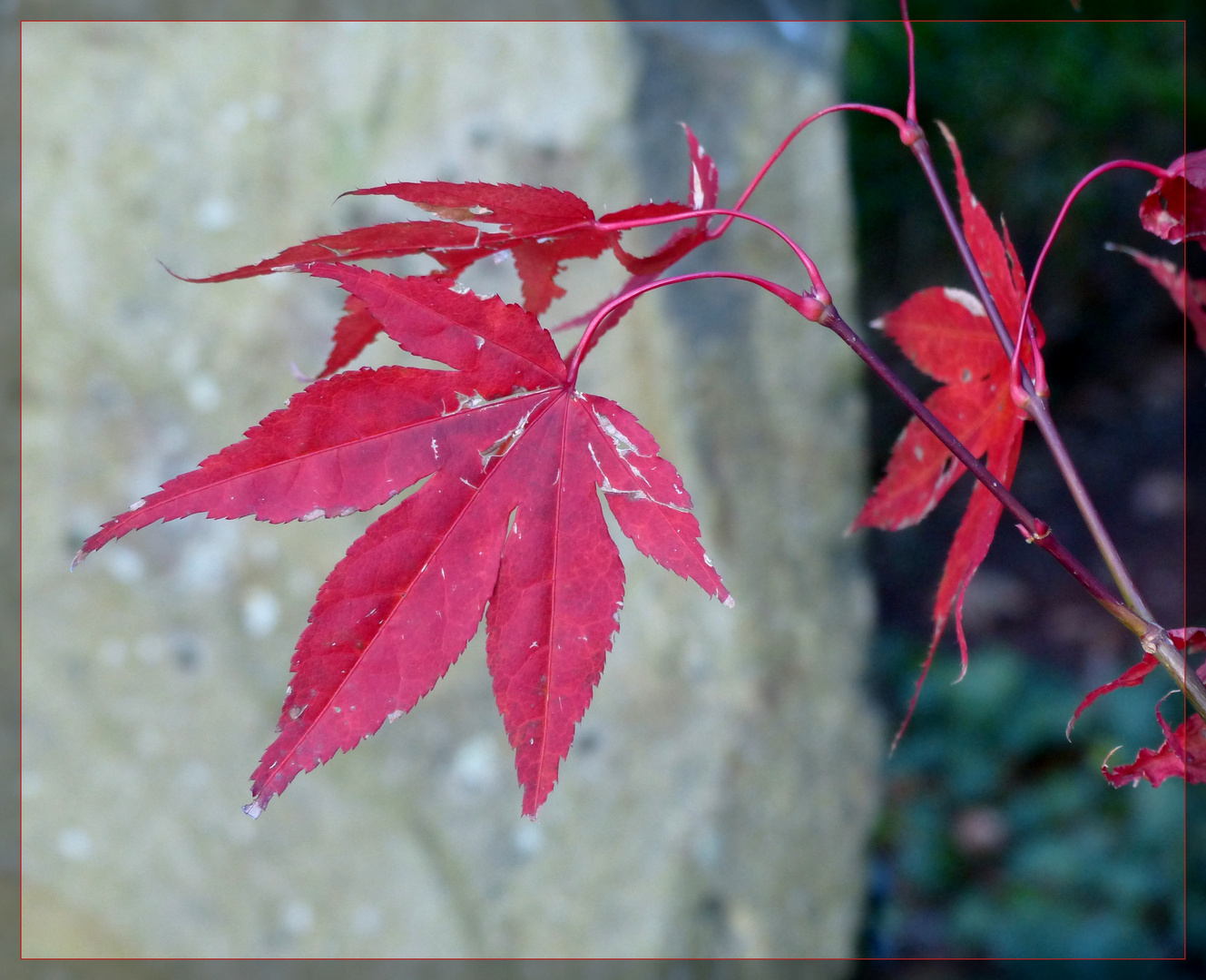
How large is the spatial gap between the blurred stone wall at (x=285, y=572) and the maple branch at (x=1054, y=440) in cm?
83

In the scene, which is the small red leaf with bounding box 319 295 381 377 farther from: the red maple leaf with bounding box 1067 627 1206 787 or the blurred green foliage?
the blurred green foliage

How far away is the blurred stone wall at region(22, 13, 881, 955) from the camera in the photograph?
1202 millimetres

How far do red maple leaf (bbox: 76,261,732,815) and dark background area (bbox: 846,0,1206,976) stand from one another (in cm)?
156

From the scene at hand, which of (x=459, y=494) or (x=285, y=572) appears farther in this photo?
(x=285, y=572)

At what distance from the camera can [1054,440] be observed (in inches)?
15.0

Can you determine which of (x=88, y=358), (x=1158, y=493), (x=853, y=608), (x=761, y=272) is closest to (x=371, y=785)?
(x=88, y=358)

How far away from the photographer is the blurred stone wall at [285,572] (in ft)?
3.94

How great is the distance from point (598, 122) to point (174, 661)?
933 millimetres

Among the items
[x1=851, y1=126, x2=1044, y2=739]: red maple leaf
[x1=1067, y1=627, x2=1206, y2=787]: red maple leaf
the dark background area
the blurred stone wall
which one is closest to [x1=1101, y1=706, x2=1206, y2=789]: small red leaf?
[x1=1067, y1=627, x2=1206, y2=787]: red maple leaf

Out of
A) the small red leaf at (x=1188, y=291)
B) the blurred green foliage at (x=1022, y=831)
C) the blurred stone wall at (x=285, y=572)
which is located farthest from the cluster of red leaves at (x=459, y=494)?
the blurred green foliage at (x=1022, y=831)

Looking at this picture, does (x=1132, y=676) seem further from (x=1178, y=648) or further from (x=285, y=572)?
(x=285, y=572)

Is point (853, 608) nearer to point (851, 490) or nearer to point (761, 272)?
point (851, 490)

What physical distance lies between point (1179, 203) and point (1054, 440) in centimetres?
12

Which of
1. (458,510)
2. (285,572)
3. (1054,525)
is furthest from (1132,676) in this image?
(1054,525)
